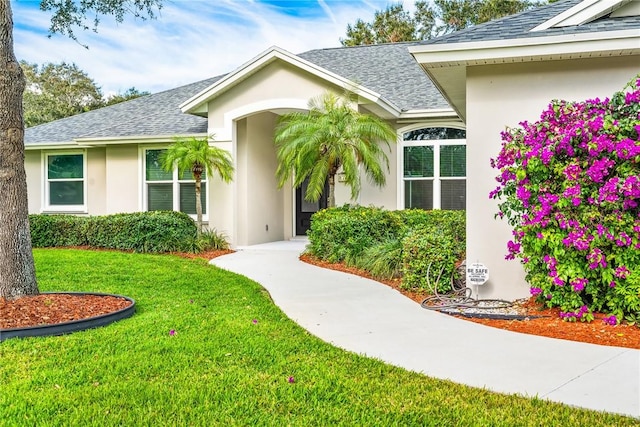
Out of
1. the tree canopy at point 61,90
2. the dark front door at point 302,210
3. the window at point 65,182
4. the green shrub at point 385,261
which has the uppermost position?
the tree canopy at point 61,90

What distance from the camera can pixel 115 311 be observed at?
586 centimetres

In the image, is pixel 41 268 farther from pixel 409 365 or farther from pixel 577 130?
pixel 577 130

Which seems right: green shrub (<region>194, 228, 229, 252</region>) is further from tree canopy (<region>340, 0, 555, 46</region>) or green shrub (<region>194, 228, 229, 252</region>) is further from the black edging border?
tree canopy (<region>340, 0, 555, 46</region>)

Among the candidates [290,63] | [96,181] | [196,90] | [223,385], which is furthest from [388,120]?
[223,385]

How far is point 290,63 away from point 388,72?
4.54 m

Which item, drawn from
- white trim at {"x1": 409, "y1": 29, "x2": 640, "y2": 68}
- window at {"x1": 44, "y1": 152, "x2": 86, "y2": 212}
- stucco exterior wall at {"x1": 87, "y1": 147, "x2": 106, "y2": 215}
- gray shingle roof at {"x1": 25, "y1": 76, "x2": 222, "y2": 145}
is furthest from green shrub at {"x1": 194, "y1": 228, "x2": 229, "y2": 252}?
white trim at {"x1": 409, "y1": 29, "x2": 640, "y2": 68}

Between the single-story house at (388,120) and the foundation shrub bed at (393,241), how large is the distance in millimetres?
597

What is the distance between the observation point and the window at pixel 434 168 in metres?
12.6

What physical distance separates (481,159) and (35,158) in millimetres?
14839

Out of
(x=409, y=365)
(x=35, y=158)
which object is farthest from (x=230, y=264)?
(x=35, y=158)

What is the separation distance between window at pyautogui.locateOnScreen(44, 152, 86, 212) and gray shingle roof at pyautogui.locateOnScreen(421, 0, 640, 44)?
1293 centimetres

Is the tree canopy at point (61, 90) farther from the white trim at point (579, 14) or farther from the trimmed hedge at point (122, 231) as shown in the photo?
the white trim at point (579, 14)

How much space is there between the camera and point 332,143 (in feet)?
37.0

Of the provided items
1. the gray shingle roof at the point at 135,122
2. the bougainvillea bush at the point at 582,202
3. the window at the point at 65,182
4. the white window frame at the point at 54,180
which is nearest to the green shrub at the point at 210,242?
the gray shingle roof at the point at 135,122
